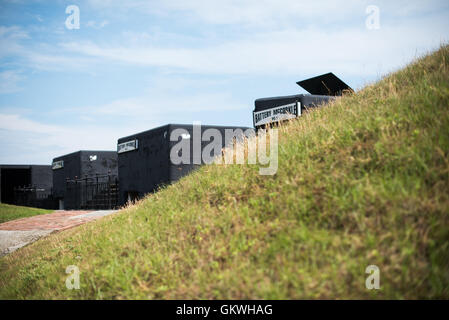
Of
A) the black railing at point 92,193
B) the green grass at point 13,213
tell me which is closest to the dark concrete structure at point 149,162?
the black railing at point 92,193

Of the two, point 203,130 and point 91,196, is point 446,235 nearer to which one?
point 203,130

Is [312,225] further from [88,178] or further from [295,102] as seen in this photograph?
[88,178]

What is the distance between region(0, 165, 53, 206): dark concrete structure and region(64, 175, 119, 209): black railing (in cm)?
1053

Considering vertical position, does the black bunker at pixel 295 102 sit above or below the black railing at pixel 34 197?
above

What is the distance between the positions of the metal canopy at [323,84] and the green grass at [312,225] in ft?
25.5

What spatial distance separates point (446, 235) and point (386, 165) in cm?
123

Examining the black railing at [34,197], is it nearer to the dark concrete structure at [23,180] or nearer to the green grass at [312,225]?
the dark concrete structure at [23,180]

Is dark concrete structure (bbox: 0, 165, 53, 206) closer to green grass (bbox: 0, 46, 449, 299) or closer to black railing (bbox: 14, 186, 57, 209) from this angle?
black railing (bbox: 14, 186, 57, 209)

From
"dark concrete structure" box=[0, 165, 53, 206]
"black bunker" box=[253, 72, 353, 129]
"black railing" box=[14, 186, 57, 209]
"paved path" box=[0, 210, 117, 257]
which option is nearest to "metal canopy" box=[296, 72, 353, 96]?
"black bunker" box=[253, 72, 353, 129]

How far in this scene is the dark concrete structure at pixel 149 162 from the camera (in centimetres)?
1828

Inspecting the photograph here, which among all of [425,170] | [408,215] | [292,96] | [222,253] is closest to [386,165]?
[425,170]

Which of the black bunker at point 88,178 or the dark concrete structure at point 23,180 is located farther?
the dark concrete structure at point 23,180

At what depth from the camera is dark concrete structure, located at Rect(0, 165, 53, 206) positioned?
128 feet
